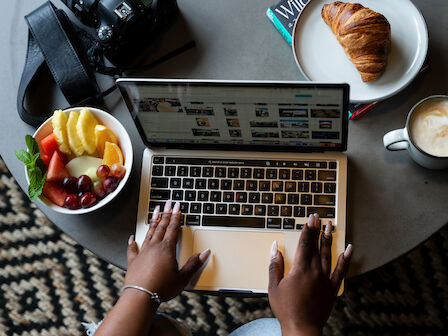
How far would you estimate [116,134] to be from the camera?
2.98 feet

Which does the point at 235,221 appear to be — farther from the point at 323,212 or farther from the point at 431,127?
the point at 431,127

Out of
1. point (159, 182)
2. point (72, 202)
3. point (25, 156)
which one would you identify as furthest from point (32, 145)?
point (159, 182)

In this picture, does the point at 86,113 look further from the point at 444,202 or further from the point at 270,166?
the point at 444,202

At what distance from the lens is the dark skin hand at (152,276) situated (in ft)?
2.77

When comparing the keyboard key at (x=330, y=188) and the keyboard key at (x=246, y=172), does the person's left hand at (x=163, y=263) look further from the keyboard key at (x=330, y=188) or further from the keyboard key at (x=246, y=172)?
the keyboard key at (x=330, y=188)

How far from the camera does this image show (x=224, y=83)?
749 mm

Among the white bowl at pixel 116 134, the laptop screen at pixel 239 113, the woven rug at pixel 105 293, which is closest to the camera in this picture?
the laptop screen at pixel 239 113

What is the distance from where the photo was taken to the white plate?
89 centimetres

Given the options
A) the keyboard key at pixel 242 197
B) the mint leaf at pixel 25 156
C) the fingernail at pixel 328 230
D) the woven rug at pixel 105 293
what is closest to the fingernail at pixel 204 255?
the keyboard key at pixel 242 197

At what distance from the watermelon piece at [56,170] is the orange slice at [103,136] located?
0.24ft

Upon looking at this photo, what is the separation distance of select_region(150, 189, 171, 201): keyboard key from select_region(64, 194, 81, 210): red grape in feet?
0.44

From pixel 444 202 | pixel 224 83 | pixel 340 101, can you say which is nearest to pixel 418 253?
pixel 444 202

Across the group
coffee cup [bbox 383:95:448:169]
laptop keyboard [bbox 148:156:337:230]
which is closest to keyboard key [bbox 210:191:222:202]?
laptop keyboard [bbox 148:156:337:230]

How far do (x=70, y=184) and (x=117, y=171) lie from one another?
3.5 inches
